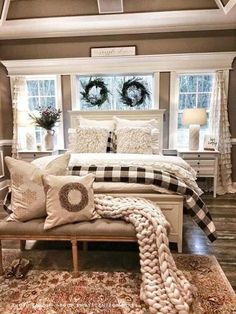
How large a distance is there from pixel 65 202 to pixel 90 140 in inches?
71.0

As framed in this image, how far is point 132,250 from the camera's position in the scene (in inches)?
103

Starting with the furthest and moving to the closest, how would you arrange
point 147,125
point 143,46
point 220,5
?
point 143,46
point 147,125
point 220,5

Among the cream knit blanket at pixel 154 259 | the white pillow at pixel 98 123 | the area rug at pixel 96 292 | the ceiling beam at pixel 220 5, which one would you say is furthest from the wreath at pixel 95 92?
the area rug at pixel 96 292

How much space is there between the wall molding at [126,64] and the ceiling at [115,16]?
1.45ft

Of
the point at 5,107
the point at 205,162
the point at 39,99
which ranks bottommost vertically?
the point at 205,162

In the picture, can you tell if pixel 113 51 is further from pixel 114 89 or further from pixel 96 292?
pixel 96 292

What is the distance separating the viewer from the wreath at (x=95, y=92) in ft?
15.2

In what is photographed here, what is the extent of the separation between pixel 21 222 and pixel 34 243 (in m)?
0.72

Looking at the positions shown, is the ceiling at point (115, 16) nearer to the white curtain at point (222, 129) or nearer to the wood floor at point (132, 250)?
the white curtain at point (222, 129)

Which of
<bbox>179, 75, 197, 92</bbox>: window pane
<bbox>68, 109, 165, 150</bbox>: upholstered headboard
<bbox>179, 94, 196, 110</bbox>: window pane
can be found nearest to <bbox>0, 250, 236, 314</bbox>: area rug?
<bbox>68, 109, 165, 150</bbox>: upholstered headboard

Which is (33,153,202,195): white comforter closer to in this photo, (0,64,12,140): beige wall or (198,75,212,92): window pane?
(198,75,212,92): window pane

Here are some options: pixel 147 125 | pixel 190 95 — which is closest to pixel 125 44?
pixel 190 95

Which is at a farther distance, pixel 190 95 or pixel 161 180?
pixel 190 95

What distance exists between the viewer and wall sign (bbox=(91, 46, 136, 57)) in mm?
4418
